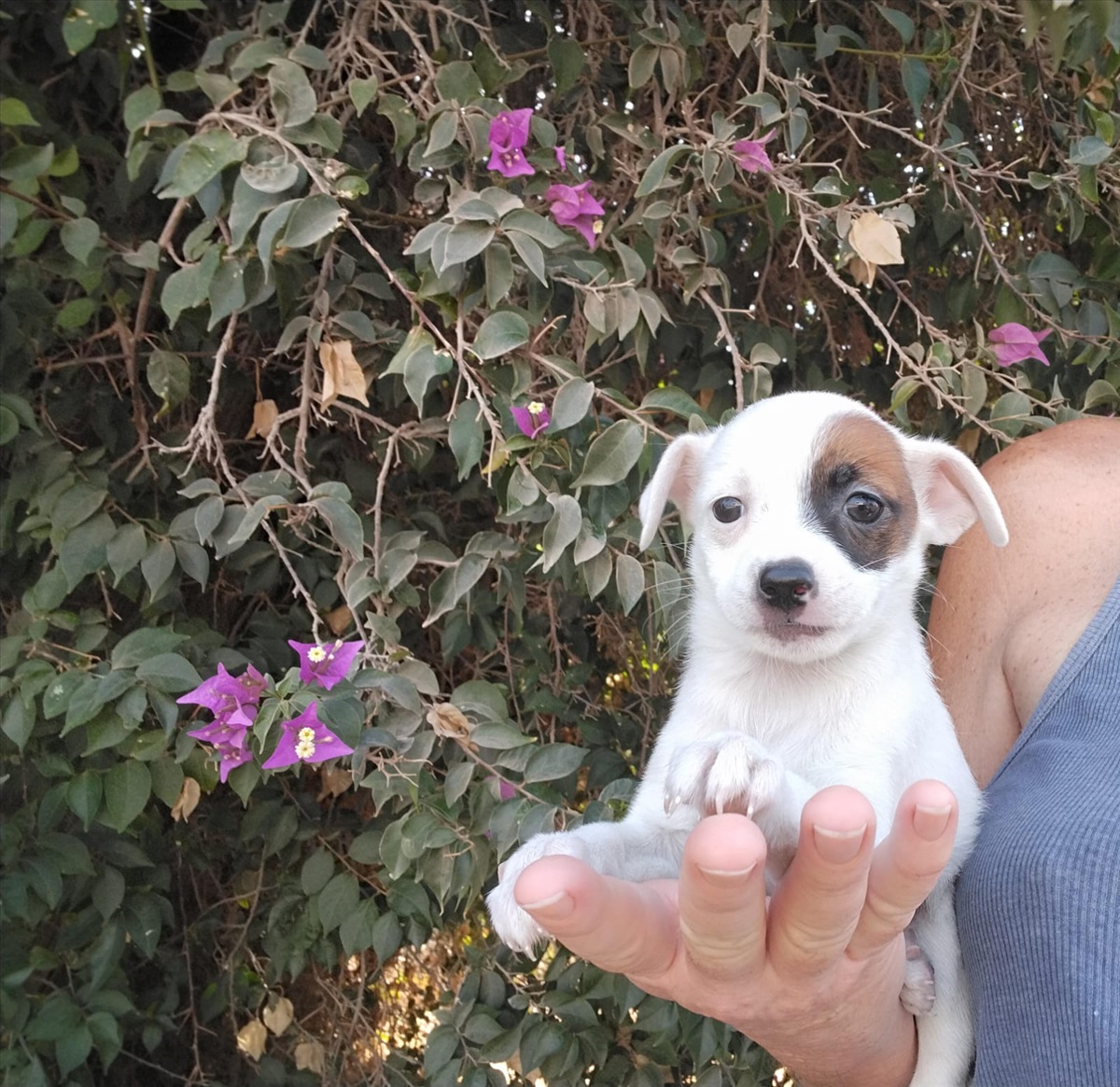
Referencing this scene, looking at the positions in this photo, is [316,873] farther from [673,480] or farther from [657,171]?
[657,171]

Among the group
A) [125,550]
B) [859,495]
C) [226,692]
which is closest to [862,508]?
[859,495]

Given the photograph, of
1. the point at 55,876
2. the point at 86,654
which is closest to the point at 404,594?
the point at 86,654

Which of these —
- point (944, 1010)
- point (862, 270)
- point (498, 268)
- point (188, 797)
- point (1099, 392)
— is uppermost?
point (498, 268)

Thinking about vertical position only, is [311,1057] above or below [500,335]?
below

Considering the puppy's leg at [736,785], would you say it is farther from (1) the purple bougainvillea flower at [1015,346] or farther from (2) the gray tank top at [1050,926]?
(1) the purple bougainvillea flower at [1015,346]

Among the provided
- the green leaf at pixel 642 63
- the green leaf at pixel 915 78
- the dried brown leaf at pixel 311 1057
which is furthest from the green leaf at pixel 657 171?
the dried brown leaf at pixel 311 1057

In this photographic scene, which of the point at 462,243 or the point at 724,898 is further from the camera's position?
the point at 462,243

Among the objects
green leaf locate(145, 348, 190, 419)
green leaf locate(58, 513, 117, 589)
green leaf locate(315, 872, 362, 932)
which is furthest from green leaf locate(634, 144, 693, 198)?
green leaf locate(315, 872, 362, 932)
